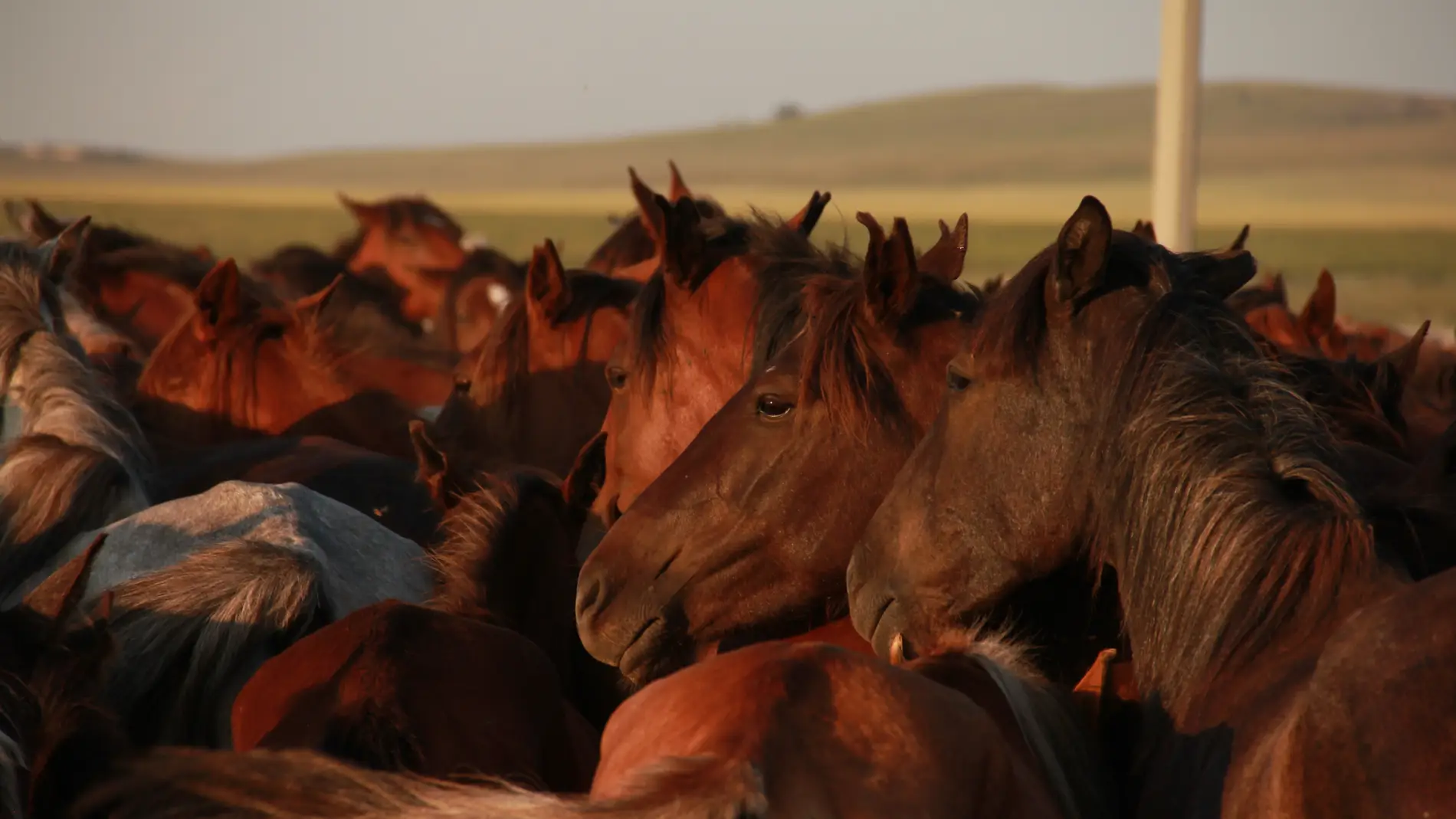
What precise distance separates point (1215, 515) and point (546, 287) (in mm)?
3891

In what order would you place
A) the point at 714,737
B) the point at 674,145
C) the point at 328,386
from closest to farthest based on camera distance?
the point at 714,737 < the point at 328,386 < the point at 674,145

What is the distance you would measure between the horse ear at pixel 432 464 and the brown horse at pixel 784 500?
100 centimetres

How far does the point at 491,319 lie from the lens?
11109 millimetres

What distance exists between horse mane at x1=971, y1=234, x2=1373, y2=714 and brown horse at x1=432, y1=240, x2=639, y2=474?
10.9 ft

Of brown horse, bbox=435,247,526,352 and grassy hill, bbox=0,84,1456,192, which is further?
grassy hill, bbox=0,84,1456,192

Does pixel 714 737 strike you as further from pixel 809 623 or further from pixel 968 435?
pixel 809 623

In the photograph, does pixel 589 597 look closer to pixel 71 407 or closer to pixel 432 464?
pixel 432 464

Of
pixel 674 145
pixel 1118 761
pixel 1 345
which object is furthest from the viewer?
pixel 674 145

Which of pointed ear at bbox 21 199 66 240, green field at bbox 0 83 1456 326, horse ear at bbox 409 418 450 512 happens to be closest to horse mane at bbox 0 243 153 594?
horse ear at bbox 409 418 450 512

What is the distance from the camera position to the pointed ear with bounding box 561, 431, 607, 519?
450cm

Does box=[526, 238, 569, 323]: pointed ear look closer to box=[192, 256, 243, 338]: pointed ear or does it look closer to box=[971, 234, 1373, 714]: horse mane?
box=[192, 256, 243, 338]: pointed ear

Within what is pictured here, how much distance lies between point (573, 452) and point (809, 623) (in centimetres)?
275

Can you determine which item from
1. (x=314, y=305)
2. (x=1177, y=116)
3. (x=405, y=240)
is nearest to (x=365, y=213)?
(x=405, y=240)

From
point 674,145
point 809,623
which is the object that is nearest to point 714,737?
point 809,623
